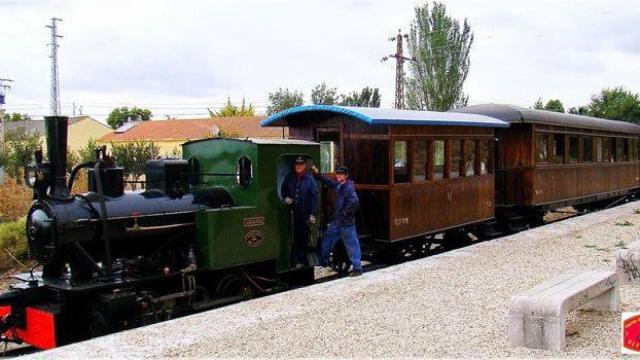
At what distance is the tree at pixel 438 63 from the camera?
130ft

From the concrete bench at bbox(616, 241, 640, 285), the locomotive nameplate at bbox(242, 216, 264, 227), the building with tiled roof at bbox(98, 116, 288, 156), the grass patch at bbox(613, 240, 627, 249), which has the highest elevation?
the building with tiled roof at bbox(98, 116, 288, 156)

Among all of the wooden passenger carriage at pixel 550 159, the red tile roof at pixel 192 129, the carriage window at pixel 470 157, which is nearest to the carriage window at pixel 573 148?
the wooden passenger carriage at pixel 550 159

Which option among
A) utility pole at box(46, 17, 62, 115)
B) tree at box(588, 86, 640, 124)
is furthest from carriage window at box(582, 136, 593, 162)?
tree at box(588, 86, 640, 124)

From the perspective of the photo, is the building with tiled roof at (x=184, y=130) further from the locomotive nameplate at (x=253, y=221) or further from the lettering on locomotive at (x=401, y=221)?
the locomotive nameplate at (x=253, y=221)

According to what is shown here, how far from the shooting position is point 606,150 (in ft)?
66.1

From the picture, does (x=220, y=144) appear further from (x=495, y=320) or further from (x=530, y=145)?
(x=530, y=145)

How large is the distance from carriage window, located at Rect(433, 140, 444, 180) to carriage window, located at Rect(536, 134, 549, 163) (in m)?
4.55

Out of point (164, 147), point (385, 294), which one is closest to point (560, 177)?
point (385, 294)

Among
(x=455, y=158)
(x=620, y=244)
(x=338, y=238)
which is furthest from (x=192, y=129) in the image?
(x=338, y=238)

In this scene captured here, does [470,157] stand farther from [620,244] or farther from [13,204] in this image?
[13,204]

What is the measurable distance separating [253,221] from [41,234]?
248cm

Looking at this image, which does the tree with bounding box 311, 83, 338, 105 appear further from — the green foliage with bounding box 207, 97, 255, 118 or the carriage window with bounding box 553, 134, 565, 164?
the carriage window with bounding box 553, 134, 565, 164

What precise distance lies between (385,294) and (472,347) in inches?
85.7

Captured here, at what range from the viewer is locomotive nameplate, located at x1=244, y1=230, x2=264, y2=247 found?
801 cm
